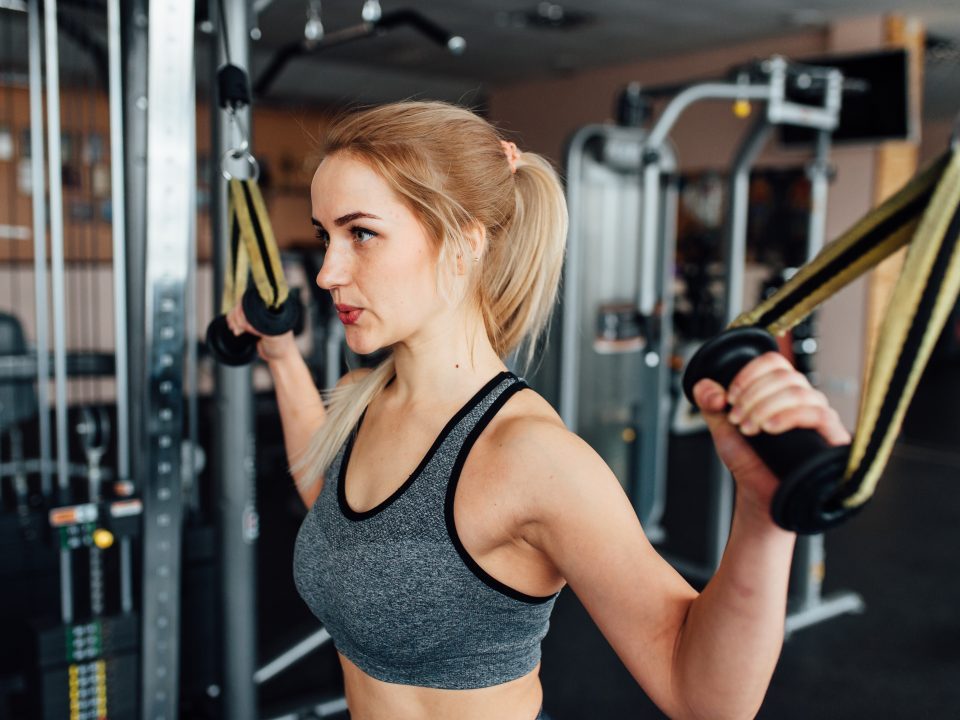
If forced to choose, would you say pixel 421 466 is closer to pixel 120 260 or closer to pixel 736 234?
pixel 120 260

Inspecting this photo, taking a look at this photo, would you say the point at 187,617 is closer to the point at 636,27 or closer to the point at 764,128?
the point at 764,128

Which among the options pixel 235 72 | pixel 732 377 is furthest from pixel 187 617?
pixel 732 377

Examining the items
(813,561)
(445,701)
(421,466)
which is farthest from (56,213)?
(813,561)

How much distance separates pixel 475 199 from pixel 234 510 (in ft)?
3.82

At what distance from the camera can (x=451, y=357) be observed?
1.04m

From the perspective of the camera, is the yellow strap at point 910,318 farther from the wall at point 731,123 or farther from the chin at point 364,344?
the wall at point 731,123

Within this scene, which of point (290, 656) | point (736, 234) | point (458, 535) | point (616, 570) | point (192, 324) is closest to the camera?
point (616, 570)

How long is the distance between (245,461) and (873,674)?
2098 millimetres

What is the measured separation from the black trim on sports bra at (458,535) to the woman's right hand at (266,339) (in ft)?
1.35

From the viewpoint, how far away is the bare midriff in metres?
0.97

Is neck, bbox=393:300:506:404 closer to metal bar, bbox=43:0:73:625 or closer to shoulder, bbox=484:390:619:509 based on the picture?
shoulder, bbox=484:390:619:509

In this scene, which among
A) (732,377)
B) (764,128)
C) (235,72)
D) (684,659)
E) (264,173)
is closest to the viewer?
(732,377)

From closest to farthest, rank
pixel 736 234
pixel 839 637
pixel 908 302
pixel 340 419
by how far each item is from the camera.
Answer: pixel 908 302 → pixel 340 419 → pixel 839 637 → pixel 736 234

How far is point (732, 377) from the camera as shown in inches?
22.4
